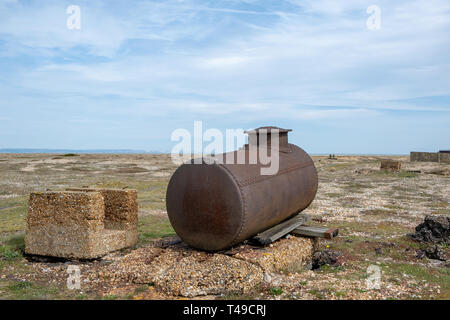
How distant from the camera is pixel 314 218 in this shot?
A: 14.3m

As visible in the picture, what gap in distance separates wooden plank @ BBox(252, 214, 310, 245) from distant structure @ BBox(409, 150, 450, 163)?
3646 cm

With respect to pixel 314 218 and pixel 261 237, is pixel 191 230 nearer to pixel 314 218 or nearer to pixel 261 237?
pixel 261 237

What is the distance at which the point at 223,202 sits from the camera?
7117 mm

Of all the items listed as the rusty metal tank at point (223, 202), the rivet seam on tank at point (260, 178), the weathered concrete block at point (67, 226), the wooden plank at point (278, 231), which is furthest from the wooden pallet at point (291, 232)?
the weathered concrete block at point (67, 226)

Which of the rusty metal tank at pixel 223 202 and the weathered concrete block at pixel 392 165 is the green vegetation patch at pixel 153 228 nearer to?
the rusty metal tank at pixel 223 202

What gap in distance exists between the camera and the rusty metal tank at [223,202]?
23.4 ft

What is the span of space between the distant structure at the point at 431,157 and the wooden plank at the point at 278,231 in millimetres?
36456

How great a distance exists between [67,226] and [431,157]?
1653 inches

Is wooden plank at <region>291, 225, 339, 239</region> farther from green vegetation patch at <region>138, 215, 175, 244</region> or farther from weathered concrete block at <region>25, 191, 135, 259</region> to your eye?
weathered concrete block at <region>25, 191, 135, 259</region>

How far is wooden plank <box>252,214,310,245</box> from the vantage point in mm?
8071

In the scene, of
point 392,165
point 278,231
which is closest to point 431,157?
point 392,165

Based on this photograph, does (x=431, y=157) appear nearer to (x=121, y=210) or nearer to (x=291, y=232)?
(x=291, y=232)

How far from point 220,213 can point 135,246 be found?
13.7 ft
